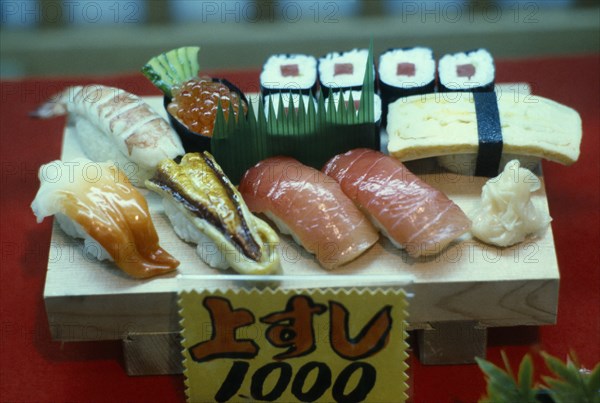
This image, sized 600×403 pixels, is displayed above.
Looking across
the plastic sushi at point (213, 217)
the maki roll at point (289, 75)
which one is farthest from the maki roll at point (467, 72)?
the plastic sushi at point (213, 217)

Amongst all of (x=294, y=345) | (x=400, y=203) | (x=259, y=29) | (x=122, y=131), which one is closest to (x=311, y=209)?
(x=400, y=203)

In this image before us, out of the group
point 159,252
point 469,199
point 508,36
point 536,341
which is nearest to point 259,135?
point 159,252

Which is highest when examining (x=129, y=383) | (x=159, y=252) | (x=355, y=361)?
(x=159, y=252)

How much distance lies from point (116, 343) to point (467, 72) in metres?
1.26

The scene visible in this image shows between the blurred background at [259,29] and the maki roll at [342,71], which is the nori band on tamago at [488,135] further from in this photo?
the blurred background at [259,29]

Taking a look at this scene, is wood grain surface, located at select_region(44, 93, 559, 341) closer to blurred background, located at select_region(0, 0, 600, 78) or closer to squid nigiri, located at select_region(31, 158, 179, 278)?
squid nigiri, located at select_region(31, 158, 179, 278)

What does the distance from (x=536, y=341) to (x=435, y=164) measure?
0.54 meters

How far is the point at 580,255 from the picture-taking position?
95.7 inches

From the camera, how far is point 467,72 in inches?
101

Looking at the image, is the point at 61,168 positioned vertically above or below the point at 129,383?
above

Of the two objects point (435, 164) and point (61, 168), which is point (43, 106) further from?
point (435, 164)

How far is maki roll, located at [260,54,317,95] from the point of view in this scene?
8.29ft

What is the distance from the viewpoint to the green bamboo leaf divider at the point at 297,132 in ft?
7.34

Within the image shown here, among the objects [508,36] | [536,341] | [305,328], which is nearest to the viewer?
[305,328]
